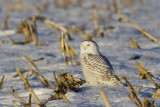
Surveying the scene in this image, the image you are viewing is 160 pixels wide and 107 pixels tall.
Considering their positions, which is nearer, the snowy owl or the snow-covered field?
the snow-covered field

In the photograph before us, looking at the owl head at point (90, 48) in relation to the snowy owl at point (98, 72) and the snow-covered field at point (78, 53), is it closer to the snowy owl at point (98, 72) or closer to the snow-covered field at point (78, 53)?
the snowy owl at point (98, 72)

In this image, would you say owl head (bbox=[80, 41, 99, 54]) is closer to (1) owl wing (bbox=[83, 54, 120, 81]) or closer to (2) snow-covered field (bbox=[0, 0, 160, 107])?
(1) owl wing (bbox=[83, 54, 120, 81])

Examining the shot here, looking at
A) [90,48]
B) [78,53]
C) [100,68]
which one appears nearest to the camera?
[100,68]

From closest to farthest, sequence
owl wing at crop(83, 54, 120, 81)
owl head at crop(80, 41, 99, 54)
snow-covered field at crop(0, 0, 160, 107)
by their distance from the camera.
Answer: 1. snow-covered field at crop(0, 0, 160, 107)
2. owl wing at crop(83, 54, 120, 81)
3. owl head at crop(80, 41, 99, 54)

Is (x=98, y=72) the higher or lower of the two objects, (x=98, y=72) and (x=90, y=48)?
the lower

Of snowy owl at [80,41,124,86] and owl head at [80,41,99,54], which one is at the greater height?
owl head at [80,41,99,54]

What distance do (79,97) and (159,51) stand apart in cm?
238

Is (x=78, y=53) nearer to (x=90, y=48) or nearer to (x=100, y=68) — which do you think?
(x=90, y=48)

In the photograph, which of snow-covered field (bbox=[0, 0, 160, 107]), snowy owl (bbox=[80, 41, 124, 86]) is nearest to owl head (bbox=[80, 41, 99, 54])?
A: snowy owl (bbox=[80, 41, 124, 86])

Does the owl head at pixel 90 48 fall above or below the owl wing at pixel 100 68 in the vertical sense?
above

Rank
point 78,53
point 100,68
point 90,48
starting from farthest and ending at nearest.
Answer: point 78,53, point 90,48, point 100,68

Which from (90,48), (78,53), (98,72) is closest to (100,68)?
(98,72)

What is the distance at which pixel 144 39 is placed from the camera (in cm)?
501

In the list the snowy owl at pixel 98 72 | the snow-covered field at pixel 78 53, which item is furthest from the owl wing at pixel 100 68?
the snow-covered field at pixel 78 53
